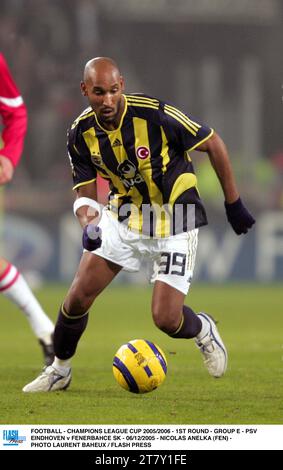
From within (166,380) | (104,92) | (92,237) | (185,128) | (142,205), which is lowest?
(166,380)

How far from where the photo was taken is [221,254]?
52.1ft

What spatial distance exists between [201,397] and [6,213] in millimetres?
10301

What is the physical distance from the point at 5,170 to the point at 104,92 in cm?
159

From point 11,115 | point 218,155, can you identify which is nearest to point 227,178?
point 218,155

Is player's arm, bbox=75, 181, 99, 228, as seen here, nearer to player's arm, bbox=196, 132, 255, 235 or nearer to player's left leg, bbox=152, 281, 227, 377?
player's left leg, bbox=152, 281, 227, 377

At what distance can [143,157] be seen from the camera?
599 cm

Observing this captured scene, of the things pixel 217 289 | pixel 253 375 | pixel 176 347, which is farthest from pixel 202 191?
pixel 253 375

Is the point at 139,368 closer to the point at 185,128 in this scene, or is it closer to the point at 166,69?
the point at 185,128

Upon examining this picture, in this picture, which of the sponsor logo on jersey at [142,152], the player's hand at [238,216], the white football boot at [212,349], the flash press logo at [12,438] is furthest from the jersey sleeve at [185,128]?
the flash press logo at [12,438]

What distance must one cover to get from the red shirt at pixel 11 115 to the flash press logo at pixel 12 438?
9.15ft

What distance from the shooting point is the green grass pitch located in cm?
535

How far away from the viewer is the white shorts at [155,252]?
20.1 feet

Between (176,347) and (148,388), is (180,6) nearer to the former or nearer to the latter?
(176,347)

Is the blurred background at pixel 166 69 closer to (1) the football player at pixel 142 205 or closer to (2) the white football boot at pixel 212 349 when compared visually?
(2) the white football boot at pixel 212 349
